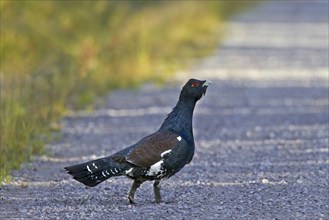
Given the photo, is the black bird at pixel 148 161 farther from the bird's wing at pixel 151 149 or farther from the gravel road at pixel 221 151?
the gravel road at pixel 221 151

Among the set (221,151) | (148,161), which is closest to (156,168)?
(148,161)

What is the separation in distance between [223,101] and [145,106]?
4.33 ft

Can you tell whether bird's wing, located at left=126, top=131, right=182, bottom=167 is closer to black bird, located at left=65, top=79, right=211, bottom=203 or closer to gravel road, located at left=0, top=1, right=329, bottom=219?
black bird, located at left=65, top=79, right=211, bottom=203

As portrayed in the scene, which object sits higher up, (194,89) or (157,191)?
(194,89)

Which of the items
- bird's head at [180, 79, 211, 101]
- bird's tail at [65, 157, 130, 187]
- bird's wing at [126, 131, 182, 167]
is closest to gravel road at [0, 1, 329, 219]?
bird's tail at [65, 157, 130, 187]

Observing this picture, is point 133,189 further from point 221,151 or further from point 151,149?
point 221,151

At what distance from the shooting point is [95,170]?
7980mm

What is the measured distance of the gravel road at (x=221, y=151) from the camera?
8.20 metres

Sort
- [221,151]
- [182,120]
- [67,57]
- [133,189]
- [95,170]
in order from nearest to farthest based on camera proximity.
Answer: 1. [95,170]
2. [133,189]
3. [182,120]
4. [221,151]
5. [67,57]

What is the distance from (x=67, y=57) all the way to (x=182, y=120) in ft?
25.5

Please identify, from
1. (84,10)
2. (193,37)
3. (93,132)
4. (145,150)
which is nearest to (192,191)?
(145,150)

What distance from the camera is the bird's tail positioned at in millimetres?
7938

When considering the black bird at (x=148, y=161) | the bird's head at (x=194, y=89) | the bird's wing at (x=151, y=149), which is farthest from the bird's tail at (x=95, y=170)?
the bird's head at (x=194, y=89)

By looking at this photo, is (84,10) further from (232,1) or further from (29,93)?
(232,1)
